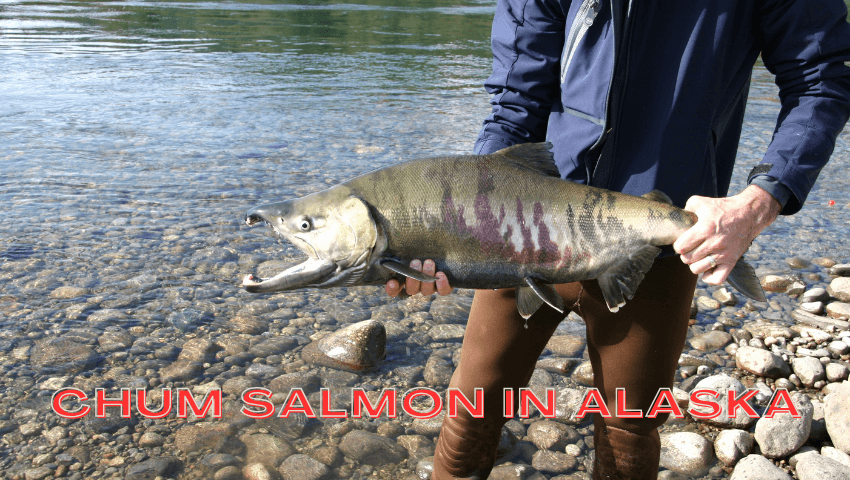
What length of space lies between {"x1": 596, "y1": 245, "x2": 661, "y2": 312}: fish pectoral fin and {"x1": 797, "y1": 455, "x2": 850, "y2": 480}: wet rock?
1849 mm

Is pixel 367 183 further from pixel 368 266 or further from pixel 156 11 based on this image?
pixel 156 11

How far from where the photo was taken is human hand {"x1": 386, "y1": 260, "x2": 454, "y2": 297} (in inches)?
93.1

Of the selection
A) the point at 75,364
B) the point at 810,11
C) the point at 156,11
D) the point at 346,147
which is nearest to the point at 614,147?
the point at 810,11

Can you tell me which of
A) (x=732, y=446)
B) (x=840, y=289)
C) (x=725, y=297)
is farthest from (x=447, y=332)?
(x=840, y=289)

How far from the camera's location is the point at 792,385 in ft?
14.0

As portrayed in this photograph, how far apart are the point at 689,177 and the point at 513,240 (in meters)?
0.73

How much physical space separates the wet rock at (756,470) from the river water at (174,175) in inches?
76.4

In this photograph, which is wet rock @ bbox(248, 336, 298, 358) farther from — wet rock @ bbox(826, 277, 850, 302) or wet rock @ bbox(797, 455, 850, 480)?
wet rock @ bbox(826, 277, 850, 302)

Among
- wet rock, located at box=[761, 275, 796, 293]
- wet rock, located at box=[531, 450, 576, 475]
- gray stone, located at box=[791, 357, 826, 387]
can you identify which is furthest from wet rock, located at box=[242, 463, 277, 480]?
wet rock, located at box=[761, 275, 796, 293]

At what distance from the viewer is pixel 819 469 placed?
10.9 ft

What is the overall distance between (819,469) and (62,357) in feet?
15.5

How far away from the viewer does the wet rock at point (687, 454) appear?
3541 mm

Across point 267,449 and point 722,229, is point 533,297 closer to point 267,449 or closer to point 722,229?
point 722,229

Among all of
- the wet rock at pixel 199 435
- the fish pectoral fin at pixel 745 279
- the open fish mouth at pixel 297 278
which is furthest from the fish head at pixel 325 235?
the wet rock at pixel 199 435
